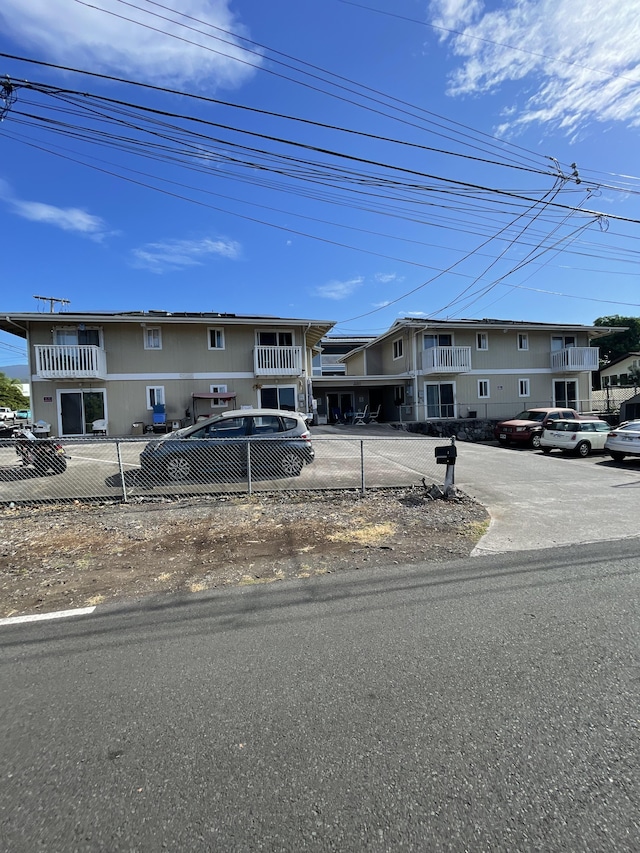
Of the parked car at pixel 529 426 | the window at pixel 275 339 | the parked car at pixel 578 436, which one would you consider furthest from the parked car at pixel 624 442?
the window at pixel 275 339

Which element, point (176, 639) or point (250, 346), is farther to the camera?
point (250, 346)

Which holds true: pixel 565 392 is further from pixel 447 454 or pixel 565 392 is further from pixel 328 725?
pixel 328 725

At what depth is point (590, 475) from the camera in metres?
10.7

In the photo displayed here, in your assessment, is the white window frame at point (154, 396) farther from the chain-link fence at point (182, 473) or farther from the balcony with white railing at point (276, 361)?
the chain-link fence at point (182, 473)

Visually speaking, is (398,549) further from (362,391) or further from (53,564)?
(362,391)

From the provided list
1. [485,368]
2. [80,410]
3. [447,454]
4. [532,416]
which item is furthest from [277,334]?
[447,454]

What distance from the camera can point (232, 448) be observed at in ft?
30.6

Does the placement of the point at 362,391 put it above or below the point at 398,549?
above

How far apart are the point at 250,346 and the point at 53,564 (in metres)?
17.5

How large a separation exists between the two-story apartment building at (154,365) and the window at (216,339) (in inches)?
1.9

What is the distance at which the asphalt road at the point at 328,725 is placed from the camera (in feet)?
5.73

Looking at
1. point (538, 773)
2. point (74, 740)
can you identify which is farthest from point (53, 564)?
point (538, 773)

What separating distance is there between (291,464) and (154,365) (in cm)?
1363

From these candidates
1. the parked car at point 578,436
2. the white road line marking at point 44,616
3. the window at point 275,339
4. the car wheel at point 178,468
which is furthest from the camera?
the window at point 275,339
